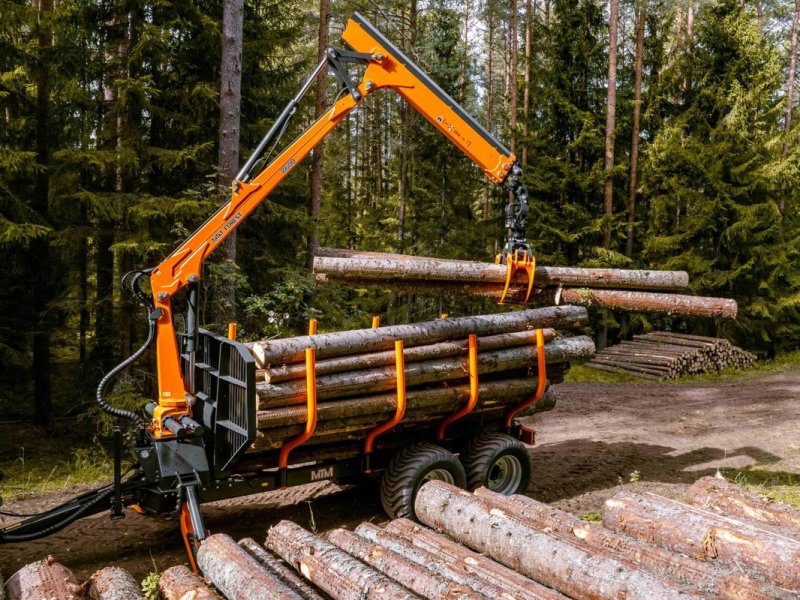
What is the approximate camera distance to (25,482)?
31.8 ft

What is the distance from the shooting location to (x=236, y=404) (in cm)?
611

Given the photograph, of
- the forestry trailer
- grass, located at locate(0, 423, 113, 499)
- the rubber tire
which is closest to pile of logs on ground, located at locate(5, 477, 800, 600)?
the forestry trailer

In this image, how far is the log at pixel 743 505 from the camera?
533 centimetres

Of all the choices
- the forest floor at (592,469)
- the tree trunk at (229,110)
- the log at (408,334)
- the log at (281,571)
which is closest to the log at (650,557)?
the log at (281,571)

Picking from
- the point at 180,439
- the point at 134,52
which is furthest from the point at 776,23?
the point at 180,439

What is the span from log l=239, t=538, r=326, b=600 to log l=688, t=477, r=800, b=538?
11.4ft

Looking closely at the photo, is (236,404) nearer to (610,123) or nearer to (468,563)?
(468,563)

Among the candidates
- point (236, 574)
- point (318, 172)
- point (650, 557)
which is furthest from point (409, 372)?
point (318, 172)

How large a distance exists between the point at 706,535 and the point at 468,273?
3490 mm

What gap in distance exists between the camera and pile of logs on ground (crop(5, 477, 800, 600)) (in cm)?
414

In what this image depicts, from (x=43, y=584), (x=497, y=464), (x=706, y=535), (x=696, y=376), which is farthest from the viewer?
(x=696, y=376)

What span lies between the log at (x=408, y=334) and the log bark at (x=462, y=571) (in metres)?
1.89

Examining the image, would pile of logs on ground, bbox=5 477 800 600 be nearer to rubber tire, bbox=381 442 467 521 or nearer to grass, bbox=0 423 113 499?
rubber tire, bbox=381 442 467 521

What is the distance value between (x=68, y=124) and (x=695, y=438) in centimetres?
1401
